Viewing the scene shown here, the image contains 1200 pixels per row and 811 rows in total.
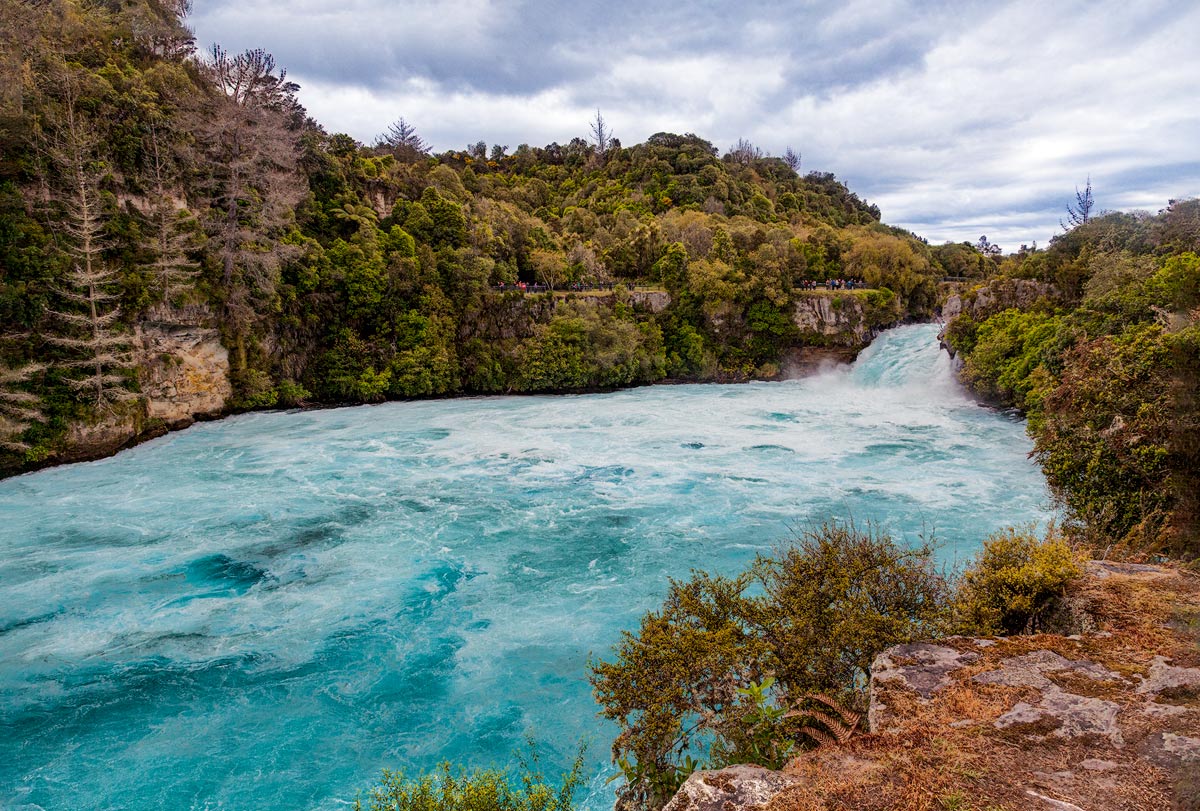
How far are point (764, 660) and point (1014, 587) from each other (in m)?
3.56

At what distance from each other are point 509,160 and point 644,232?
42.0 m

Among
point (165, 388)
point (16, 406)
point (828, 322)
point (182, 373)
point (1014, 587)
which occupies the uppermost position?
point (828, 322)

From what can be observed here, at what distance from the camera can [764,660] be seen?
6691 millimetres

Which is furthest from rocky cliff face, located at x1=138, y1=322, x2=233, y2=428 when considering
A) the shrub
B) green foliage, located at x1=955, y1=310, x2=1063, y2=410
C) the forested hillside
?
green foliage, located at x1=955, y1=310, x2=1063, y2=410

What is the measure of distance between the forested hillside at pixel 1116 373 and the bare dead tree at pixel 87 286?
29900mm

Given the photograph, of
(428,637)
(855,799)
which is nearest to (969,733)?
(855,799)

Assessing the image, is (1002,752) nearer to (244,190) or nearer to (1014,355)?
(1014,355)

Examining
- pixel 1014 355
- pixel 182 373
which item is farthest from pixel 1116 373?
pixel 182 373

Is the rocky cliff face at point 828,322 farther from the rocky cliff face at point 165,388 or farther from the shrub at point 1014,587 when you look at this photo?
the shrub at point 1014,587

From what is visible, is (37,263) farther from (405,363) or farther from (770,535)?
(770,535)

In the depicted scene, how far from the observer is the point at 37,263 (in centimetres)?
2134

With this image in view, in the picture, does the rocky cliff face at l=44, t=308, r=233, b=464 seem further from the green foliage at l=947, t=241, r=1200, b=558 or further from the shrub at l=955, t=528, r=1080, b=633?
the green foliage at l=947, t=241, r=1200, b=558

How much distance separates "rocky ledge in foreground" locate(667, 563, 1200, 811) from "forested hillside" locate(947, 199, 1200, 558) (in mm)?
4979

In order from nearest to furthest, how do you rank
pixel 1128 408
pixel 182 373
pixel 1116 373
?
1. pixel 1128 408
2. pixel 1116 373
3. pixel 182 373
